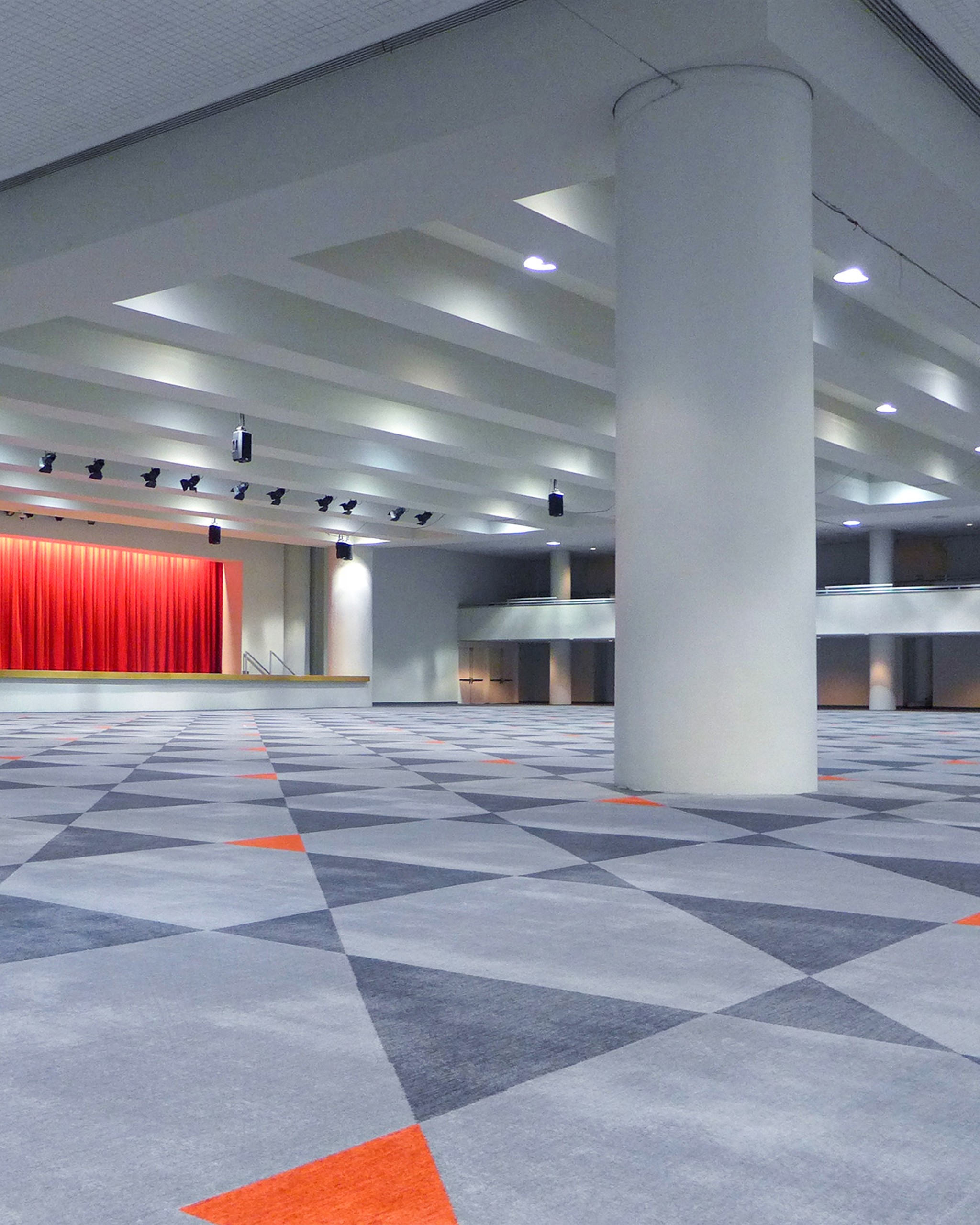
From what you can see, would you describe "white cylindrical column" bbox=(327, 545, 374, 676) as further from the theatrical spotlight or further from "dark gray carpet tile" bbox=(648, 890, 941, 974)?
"dark gray carpet tile" bbox=(648, 890, 941, 974)

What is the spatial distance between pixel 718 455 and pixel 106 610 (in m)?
33.3

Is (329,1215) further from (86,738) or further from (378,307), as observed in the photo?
(86,738)

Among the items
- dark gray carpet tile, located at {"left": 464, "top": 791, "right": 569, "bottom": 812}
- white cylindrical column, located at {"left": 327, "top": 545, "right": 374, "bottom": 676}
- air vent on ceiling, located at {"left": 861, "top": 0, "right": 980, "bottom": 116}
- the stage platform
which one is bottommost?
the stage platform

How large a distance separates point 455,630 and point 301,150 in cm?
3377

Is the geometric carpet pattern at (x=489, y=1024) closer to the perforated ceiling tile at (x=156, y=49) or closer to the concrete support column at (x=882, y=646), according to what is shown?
the perforated ceiling tile at (x=156, y=49)

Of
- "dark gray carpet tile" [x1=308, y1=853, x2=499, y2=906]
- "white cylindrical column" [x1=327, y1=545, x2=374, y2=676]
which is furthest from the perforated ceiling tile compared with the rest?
"white cylindrical column" [x1=327, y1=545, x2=374, y2=676]

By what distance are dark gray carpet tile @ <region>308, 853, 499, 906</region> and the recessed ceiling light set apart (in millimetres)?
9096

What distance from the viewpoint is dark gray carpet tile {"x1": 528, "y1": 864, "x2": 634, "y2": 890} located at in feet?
13.4

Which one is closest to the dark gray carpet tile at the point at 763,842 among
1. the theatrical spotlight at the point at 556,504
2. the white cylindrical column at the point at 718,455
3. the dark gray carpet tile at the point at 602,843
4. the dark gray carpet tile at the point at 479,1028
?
the dark gray carpet tile at the point at 602,843

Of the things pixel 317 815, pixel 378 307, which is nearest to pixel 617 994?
pixel 317 815

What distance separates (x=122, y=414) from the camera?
19.2m

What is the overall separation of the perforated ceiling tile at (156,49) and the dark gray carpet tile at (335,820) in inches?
223

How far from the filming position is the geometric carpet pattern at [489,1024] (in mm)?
1584

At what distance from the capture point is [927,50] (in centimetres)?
881
